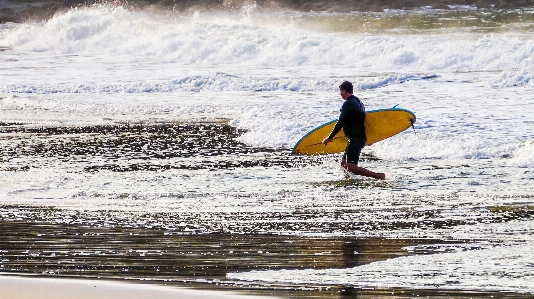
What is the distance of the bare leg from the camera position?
11.1 meters

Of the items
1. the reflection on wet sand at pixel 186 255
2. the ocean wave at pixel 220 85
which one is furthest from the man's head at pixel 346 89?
the ocean wave at pixel 220 85

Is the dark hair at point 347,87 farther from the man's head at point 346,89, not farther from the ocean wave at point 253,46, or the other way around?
the ocean wave at point 253,46

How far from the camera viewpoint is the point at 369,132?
12820 millimetres

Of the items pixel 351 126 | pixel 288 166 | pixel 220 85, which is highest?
pixel 351 126

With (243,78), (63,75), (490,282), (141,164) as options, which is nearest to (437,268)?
(490,282)

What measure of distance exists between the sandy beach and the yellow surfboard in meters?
6.61

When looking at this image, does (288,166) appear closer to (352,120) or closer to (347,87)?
(352,120)

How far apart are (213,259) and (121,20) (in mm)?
38279

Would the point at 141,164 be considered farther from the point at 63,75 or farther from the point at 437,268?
the point at 63,75

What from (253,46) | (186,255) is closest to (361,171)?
(186,255)

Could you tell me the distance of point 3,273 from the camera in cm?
702

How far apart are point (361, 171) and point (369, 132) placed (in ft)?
5.44

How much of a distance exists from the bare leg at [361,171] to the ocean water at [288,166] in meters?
0.14

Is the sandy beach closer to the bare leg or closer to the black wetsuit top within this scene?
the bare leg
